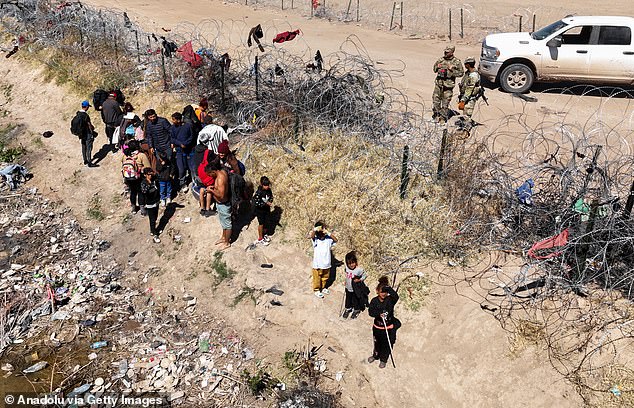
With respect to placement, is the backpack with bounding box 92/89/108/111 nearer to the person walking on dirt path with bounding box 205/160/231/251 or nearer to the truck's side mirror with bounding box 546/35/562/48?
the person walking on dirt path with bounding box 205/160/231/251

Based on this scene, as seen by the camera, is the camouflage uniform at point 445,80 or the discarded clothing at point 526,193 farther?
the camouflage uniform at point 445,80

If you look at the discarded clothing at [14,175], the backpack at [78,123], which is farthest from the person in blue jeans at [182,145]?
the discarded clothing at [14,175]

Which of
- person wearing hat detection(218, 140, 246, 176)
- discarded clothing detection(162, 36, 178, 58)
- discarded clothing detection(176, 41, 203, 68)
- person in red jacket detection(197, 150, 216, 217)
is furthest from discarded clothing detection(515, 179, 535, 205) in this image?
discarded clothing detection(162, 36, 178, 58)

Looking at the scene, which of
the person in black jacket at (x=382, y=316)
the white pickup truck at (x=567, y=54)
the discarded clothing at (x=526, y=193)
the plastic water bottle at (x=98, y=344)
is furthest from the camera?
the white pickup truck at (x=567, y=54)

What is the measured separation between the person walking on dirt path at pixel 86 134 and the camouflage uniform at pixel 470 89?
774 centimetres

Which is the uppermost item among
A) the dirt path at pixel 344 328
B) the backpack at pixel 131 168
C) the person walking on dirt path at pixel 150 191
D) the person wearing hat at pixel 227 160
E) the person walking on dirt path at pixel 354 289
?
the person wearing hat at pixel 227 160

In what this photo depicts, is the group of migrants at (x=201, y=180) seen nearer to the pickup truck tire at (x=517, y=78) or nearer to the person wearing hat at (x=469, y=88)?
the person wearing hat at (x=469, y=88)

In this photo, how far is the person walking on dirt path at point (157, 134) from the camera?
974 cm

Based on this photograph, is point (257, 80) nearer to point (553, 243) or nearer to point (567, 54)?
point (553, 243)

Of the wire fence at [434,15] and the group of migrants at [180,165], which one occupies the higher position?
the wire fence at [434,15]

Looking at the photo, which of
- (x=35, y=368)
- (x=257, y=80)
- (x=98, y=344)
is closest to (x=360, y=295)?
(x=98, y=344)

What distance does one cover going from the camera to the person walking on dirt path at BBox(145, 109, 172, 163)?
9742mm

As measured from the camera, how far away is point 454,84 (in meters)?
10.5

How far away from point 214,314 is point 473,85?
252 inches
